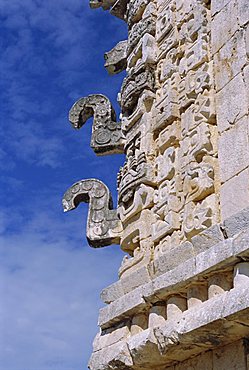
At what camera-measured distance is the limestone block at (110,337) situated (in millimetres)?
5852

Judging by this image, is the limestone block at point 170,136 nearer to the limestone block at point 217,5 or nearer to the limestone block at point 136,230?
the limestone block at point 136,230

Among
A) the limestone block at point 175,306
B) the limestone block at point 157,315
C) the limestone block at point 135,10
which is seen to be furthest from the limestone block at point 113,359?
the limestone block at point 135,10

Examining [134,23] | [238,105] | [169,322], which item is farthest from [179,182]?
[134,23]

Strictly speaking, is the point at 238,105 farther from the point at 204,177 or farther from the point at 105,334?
the point at 105,334

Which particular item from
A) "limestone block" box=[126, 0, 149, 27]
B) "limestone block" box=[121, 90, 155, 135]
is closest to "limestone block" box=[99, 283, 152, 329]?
"limestone block" box=[121, 90, 155, 135]

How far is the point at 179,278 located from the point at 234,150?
1.02 metres

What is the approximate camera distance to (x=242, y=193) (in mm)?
4949

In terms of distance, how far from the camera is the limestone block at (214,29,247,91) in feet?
17.9

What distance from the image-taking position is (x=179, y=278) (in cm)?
508

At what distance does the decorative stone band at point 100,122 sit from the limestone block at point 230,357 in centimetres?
301

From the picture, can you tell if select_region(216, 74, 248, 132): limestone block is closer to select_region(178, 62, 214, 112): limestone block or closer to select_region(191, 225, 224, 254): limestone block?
select_region(178, 62, 214, 112): limestone block

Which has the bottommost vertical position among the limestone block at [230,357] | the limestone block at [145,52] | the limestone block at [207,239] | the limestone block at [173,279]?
the limestone block at [230,357]

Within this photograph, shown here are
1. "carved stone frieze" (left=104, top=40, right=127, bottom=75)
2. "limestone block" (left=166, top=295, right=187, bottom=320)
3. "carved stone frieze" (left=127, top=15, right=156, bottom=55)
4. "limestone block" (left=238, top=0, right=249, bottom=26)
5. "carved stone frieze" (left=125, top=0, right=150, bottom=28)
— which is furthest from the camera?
"carved stone frieze" (left=104, top=40, right=127, bottom=75)

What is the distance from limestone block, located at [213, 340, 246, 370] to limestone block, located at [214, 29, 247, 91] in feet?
6.76
